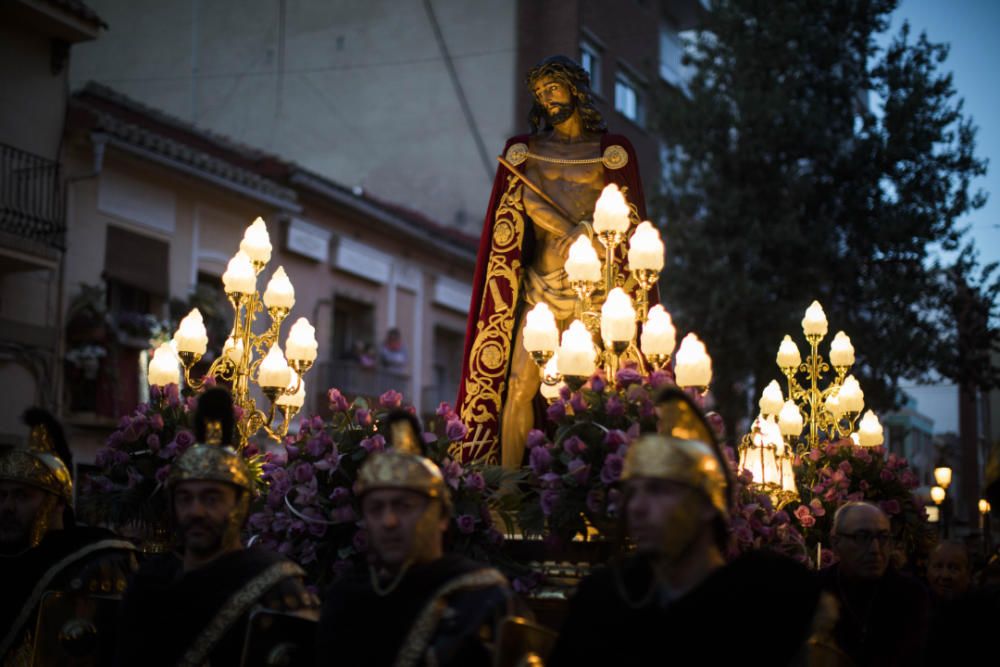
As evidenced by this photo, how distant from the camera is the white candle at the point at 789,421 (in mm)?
9680

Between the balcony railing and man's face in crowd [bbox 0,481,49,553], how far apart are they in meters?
11.7

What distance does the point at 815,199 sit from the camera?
20.7 m

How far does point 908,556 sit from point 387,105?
20355 mm

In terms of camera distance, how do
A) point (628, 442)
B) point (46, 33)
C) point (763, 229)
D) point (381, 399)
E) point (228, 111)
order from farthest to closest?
point (228, 111) → point (763, 229) → point (46, 33) → point (381, 399) → point (628, 442)

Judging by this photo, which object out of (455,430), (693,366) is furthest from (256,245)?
(693,366)

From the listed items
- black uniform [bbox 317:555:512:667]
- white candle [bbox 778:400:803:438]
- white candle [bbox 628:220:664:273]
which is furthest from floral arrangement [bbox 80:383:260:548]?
white candle [bbox 778:400:803:438]

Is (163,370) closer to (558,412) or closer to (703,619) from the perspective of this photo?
(558,412)

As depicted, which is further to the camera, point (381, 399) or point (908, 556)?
point (908, 556)

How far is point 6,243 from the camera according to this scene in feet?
56.1

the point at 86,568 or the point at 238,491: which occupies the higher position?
the point at 238,491

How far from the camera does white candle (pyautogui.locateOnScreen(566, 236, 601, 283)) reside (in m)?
Result: 7.02

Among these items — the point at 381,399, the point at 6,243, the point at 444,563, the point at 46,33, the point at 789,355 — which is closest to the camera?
the point at 444,563

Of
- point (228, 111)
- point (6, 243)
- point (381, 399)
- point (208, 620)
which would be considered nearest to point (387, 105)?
point (228, 111)

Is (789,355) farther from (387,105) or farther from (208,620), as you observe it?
(387,105)
